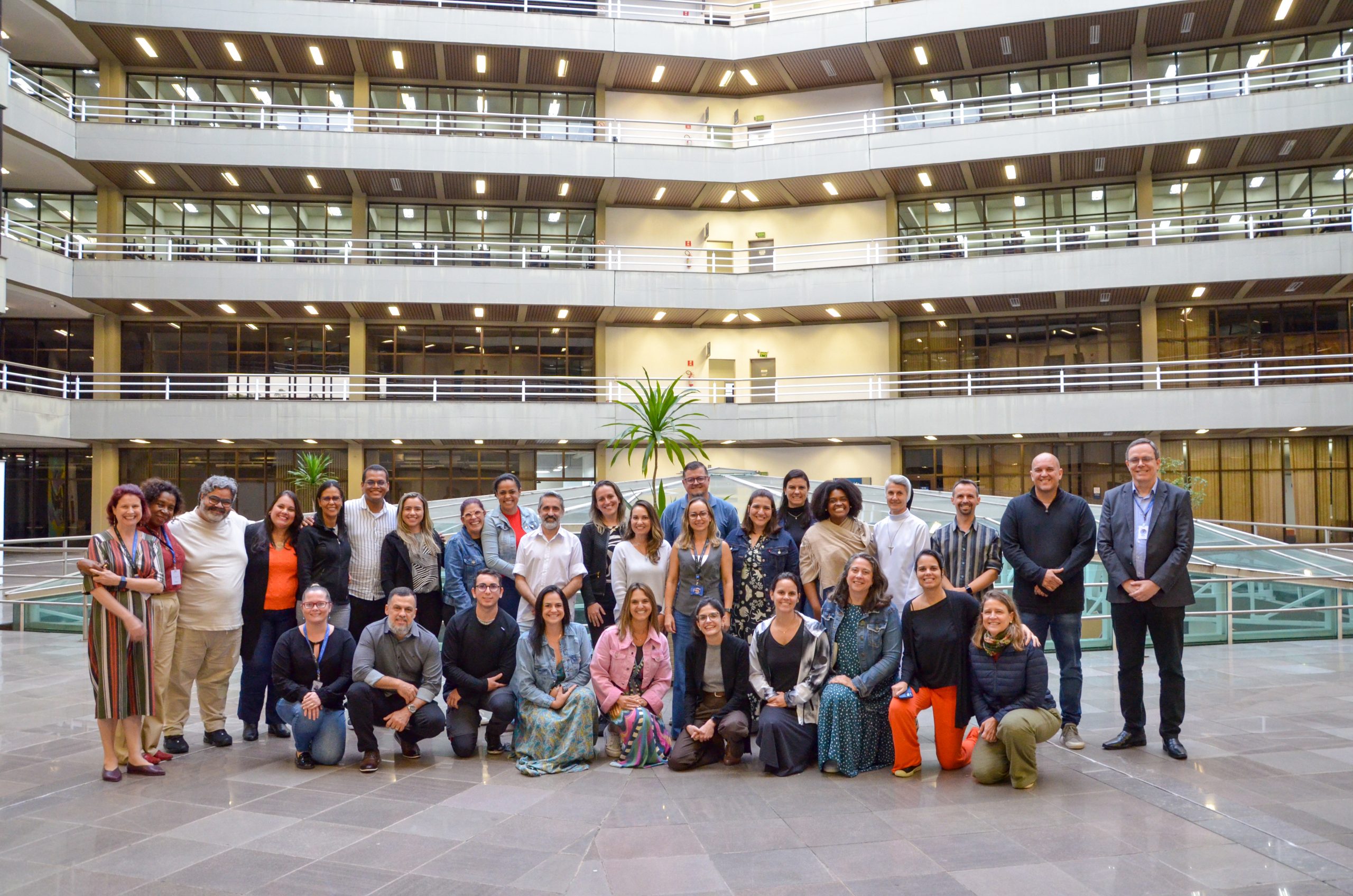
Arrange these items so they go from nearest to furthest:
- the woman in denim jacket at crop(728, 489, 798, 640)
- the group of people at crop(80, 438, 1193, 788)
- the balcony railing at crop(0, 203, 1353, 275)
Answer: the group of people at crop(80, 438, 1193, 788) < the woman in denim jacket at crop(728, 489, 798, 640) < the balcony railing at crop(0, 203, 1353, 275)

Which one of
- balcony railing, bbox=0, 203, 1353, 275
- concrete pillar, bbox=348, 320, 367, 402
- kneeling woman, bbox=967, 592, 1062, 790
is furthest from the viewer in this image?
concrete pillar, bbox=348, 320, 367, 402

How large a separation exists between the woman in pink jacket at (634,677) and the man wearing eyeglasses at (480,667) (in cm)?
66

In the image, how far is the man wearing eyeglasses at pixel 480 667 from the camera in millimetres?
6953

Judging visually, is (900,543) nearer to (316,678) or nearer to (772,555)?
(772,555)

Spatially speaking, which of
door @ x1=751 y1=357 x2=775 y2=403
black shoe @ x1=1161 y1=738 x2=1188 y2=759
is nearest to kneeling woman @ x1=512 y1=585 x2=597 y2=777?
black shoe @ x1=1161 y1=738 x2=1188 y2=759

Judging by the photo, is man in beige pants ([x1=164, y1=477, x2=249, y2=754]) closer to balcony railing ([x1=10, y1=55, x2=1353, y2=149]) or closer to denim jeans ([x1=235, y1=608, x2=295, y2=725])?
denim jeans ([x1=235, y1=608, x2=295, y2=725])

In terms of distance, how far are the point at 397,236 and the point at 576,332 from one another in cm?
604

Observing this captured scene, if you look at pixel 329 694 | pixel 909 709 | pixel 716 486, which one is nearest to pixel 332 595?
pixel 329 694

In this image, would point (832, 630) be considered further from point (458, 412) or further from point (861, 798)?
point (458, 412)

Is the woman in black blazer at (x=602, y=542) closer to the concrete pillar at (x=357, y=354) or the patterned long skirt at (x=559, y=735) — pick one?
the patterned long skirt at (x=559, y=735)

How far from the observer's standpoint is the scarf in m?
6.34

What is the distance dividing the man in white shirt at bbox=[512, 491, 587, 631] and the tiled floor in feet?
4.47

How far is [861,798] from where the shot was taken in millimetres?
5871

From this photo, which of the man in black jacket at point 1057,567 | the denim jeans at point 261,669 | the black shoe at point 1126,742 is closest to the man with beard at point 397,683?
the denim jeans at point 261,669
